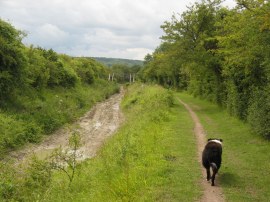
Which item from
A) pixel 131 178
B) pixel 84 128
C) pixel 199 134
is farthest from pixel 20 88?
pixel 131 178

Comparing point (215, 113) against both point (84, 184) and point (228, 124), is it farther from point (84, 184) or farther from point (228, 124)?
point (84, 184)

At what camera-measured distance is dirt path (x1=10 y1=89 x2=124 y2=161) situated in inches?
822

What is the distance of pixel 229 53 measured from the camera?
22.1 meters

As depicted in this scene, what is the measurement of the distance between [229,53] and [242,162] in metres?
9.16

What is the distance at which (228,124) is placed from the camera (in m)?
24.6

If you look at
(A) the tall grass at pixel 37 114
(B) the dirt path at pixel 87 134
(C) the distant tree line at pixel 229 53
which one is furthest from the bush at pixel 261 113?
(A) the tall grass at pixel 37 114

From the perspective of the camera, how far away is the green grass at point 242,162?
1139 centimetres

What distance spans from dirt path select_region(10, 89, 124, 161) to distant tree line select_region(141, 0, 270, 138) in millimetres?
8243

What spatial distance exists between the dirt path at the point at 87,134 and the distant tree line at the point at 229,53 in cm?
824

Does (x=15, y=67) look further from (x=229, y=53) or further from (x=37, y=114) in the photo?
(x=229, y=53)

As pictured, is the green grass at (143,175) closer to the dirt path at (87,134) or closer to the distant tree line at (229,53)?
the dirt path at (87,134)

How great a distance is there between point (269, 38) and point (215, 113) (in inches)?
550

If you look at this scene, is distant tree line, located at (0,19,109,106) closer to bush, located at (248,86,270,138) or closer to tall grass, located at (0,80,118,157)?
tall grass, located at (0,80,118,157)

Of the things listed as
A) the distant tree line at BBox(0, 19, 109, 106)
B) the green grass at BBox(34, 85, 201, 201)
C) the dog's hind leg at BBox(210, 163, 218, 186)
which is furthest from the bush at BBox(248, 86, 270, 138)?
the distant tree line at BBox(0, 19, 109, 106)
